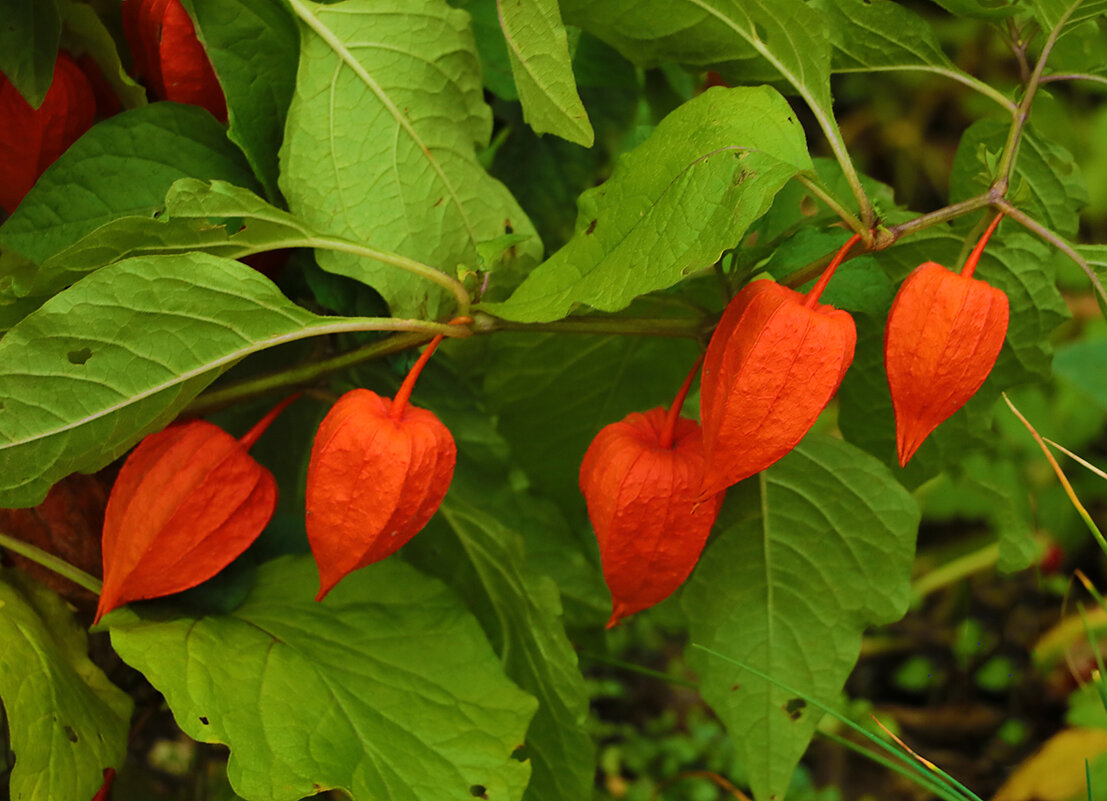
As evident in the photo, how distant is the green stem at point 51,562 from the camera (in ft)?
1.97


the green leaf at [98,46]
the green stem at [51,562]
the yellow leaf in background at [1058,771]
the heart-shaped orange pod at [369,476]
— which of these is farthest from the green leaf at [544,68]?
the yellow leaf in background at [1058,771]

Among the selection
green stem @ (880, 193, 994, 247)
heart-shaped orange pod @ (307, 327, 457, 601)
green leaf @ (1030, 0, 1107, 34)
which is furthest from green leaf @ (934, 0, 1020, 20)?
heart-shaped orange pod @ (307, 327, 457, 601)

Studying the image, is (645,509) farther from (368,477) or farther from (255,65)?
(255,65)

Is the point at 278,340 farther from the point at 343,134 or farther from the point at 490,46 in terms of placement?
the point at 490,46

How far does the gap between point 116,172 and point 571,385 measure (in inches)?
12.8

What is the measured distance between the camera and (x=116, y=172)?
0.60 metres

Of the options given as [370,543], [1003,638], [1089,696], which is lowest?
[1003,638]

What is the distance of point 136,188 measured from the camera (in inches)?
23.9

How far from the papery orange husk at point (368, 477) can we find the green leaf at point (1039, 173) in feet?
1.28

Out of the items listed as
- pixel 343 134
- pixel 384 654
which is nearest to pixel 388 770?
pixel 384 654

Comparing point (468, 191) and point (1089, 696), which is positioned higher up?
point (468, 191)

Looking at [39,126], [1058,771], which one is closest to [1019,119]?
[39,126]

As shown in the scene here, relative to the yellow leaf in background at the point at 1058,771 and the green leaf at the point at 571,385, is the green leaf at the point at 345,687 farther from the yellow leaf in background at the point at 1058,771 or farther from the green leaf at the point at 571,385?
the yellow leaf in background at the point at 1058,771

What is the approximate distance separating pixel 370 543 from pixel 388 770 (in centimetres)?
15
